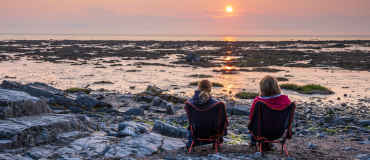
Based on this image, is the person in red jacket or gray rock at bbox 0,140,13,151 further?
the person in red jacket

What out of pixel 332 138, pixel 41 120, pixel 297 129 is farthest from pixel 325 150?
pixel 41 120

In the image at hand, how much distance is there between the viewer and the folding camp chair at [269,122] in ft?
20.0

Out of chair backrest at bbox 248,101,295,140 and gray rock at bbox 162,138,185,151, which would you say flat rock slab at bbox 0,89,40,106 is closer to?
gray rock at bbox 162,138,185,151

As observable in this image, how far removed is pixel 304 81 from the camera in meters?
23.1

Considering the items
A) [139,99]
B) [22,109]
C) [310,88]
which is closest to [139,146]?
[22,109]

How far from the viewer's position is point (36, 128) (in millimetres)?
6711

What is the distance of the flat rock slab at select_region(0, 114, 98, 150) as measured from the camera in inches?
246


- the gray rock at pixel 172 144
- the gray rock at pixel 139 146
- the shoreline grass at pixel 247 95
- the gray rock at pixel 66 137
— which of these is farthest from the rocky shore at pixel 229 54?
the gray rock at pixel 66 137

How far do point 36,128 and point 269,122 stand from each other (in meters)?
5.58

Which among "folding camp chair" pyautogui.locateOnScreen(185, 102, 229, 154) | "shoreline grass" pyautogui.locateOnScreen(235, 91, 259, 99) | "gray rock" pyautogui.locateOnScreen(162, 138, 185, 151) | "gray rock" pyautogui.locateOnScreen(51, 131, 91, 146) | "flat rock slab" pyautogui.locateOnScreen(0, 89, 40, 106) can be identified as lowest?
"shoreline grass" pyautogui.locateOnScreen(235, 91, 259, 99)

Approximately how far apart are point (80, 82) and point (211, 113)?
59.6 ft

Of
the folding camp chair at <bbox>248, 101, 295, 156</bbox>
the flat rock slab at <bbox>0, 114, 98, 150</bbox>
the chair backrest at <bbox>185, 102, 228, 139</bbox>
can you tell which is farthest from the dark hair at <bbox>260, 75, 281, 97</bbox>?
the flat rock slab at <bbox>0, 114, 98, 150</bbox>

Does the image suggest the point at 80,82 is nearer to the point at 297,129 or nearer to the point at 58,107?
the point at 58,107

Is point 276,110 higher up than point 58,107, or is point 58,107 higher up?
point 276,110
